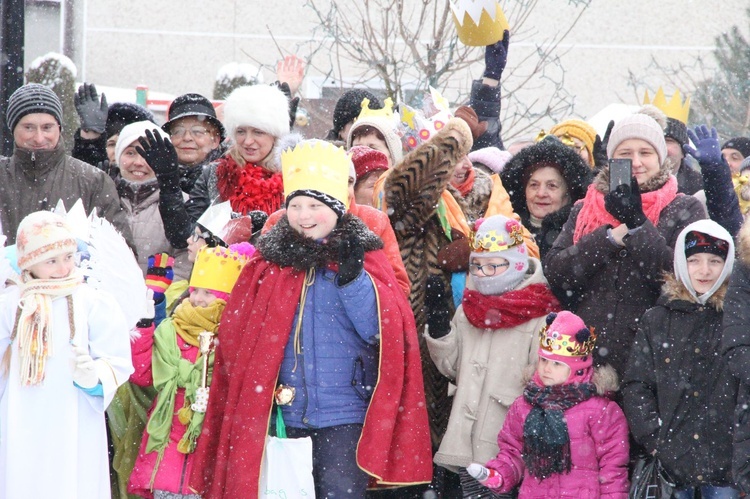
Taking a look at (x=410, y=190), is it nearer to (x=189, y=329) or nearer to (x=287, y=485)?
(x=189, y=329)

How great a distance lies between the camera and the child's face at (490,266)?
17.1 feet

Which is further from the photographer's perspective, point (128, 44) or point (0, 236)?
point (128, 44)

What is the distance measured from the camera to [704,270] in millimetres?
4664

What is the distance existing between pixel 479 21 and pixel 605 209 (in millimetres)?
1989

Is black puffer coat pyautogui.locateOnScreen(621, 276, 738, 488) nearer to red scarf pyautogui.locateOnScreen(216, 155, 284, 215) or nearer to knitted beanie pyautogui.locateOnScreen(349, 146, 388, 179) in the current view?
knitted beanie pyautogui.locateOnScreen(349, 146, 388, 179)

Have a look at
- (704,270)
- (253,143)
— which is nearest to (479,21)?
(253,143)

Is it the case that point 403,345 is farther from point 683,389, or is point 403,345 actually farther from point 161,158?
point 161,158

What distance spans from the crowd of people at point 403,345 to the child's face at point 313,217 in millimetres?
11

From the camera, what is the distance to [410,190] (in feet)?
18.0

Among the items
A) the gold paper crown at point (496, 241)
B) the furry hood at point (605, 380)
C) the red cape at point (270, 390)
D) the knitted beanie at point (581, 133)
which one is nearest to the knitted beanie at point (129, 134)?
the red cape at point (270, 390)

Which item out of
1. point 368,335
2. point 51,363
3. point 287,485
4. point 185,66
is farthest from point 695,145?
point 185,66

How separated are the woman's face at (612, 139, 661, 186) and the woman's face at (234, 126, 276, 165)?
2.07 metres

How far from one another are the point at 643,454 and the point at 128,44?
53.6ft

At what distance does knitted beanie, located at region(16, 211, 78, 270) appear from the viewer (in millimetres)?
4867
